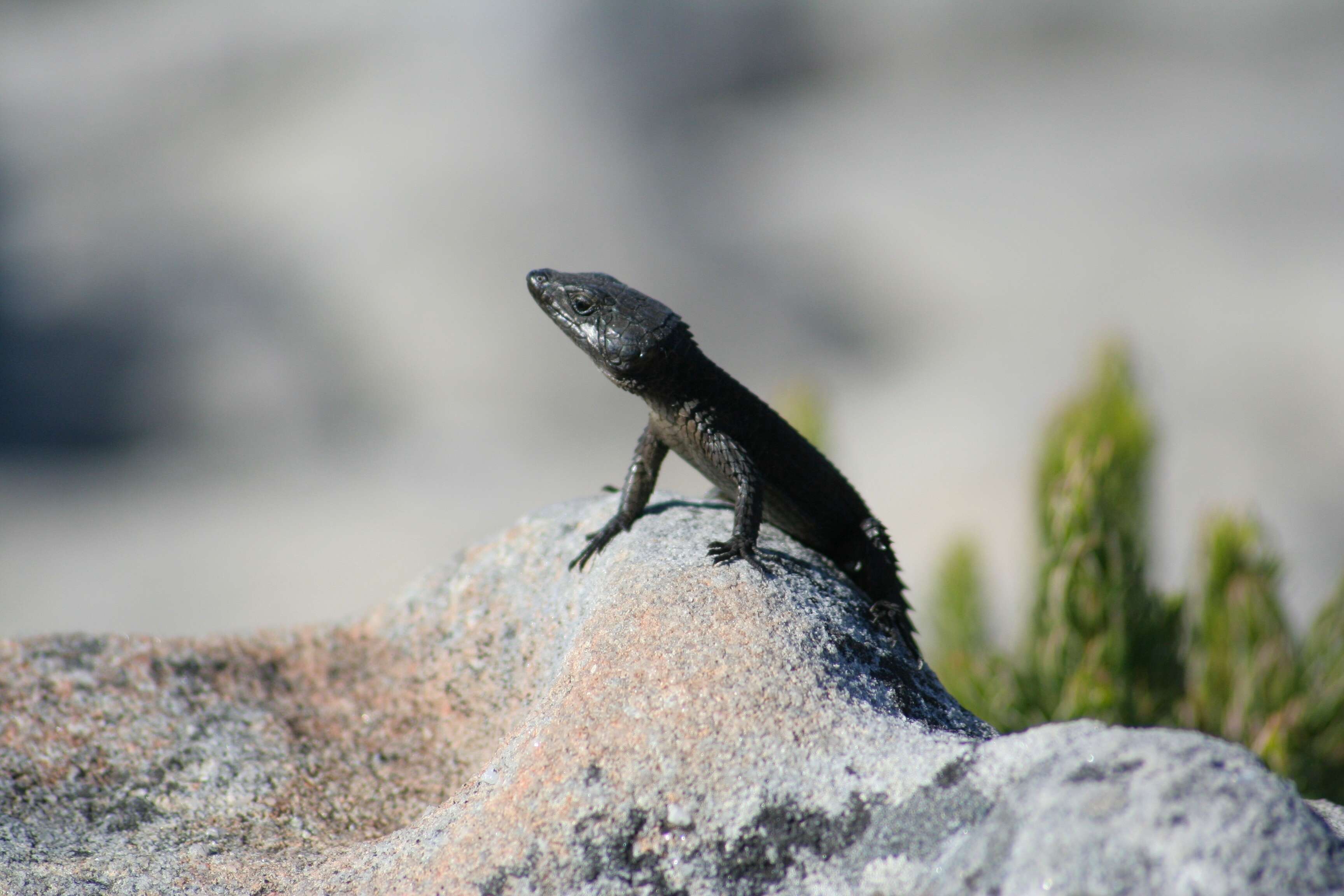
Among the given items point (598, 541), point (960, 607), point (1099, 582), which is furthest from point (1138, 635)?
point (598, 541)

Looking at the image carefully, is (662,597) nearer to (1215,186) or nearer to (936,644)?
(936,644)

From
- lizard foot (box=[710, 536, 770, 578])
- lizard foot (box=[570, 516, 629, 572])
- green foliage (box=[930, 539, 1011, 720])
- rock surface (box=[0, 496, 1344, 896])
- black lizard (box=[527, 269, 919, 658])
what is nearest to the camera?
rock surface (box=[0, 496, 1344, 896])

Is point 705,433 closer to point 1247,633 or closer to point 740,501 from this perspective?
point 740,501

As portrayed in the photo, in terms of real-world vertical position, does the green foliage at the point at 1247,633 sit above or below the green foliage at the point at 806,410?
below

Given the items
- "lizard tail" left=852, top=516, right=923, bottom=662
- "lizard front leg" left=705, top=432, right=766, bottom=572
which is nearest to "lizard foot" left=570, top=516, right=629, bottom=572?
"lizard front leg" left=705, top=432, right=766, bottom=572

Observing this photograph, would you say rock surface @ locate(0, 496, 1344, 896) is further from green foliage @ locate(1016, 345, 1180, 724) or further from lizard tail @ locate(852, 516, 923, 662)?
green foliage @ locate(1016, 345, 1180, 724)

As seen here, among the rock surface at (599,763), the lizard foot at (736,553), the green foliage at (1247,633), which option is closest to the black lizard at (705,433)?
the rock surface at (599,763)

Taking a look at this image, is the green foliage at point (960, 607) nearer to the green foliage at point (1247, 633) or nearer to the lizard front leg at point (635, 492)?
the green foliage at point (1247, 633)
